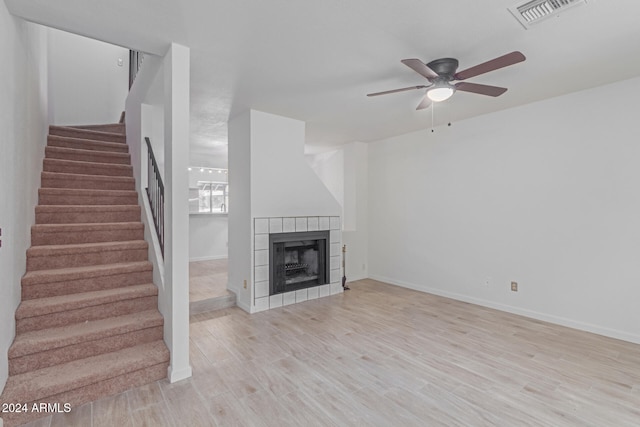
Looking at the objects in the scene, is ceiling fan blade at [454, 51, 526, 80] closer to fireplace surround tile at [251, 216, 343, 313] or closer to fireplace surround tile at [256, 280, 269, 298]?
fireplace surround tile at [251, 216, 343, 313]

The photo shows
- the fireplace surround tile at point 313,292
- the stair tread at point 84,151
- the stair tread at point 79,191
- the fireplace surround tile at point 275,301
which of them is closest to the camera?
the stair tread at point 79,191

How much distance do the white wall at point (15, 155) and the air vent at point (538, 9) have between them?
3.23m

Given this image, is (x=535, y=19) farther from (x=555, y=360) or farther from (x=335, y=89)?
(x=555, y=360)

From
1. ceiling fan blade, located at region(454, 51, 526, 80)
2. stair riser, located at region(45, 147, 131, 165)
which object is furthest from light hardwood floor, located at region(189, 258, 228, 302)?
ceiling fan blade, located at region(454, 51, 526, 80)

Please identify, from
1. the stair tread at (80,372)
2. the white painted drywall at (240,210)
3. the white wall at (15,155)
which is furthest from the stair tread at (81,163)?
the stair tread at (80,372)

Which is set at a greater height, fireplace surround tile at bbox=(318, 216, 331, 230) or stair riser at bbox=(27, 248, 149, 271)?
fireplace surround tile at bbox=(318, 216, 331, 230)

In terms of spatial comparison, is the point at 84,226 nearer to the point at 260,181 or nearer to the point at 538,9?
the point at 260,181

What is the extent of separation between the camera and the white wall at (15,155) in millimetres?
1888

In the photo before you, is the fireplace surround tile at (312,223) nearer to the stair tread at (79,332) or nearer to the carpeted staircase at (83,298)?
the carpeted staircase at (83,298)

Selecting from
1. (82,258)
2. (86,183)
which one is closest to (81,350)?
(82,258)

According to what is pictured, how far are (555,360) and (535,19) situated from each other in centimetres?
272

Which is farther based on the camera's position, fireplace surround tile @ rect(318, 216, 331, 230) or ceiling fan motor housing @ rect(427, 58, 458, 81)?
fireplace surround tile @ rect(318, 216, 331, 230)

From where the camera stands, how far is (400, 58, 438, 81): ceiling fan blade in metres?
2.12

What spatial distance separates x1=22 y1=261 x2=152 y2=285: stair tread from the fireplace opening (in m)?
1.55
